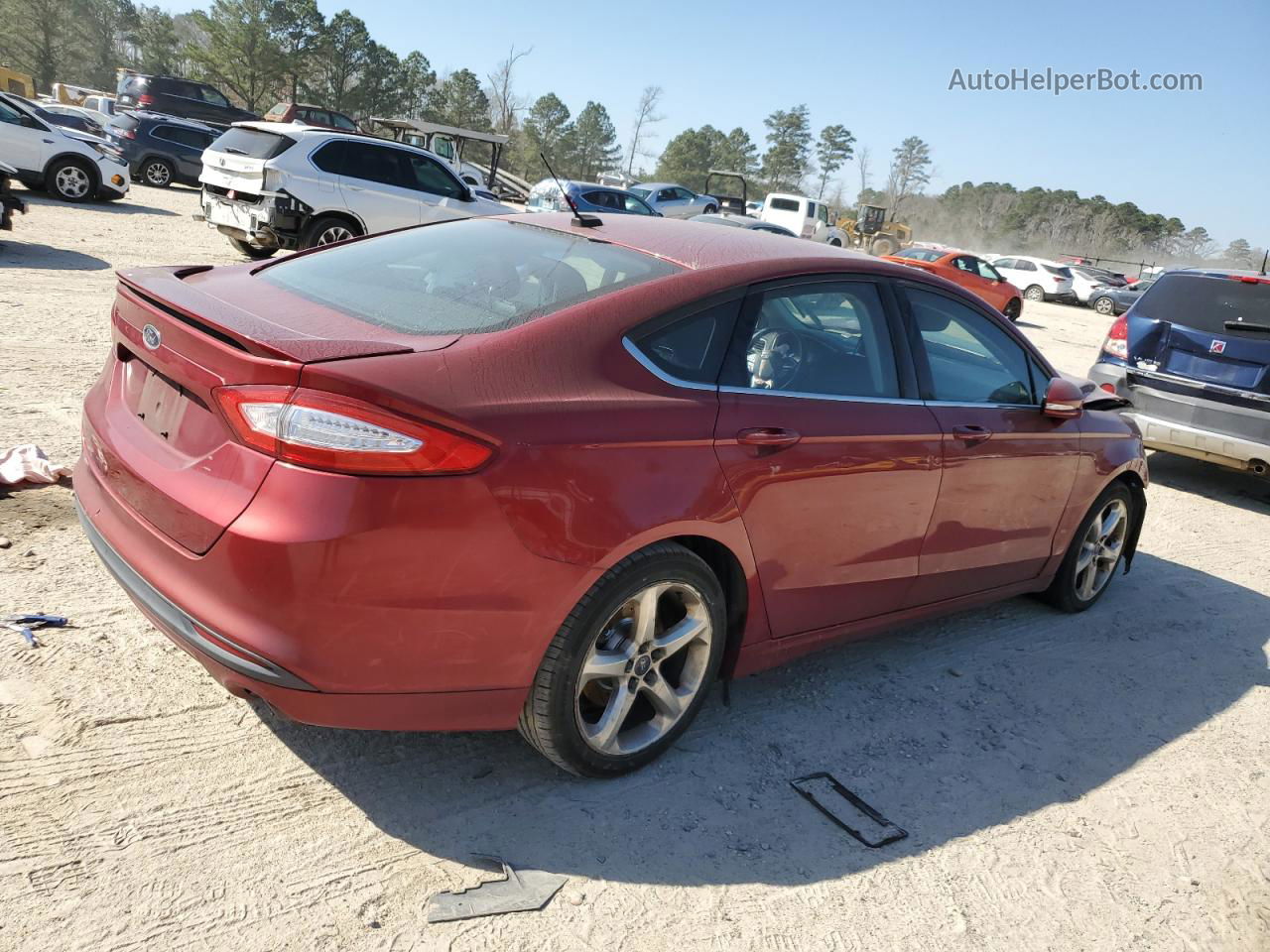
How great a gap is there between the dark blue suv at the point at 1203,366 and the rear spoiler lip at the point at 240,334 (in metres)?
6.85

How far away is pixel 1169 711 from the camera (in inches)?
161

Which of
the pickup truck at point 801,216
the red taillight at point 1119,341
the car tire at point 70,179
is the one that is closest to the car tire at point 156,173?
the car tire at point 70,179

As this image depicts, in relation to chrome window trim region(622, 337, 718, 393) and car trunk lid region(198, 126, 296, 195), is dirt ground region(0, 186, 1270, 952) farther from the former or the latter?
car trunk lid region(198, 126, 296, 195)

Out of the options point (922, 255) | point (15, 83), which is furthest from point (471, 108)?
point (922, 255)

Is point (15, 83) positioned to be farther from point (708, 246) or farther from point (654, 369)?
point (654, 369)

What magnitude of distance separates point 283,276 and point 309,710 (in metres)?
1.53

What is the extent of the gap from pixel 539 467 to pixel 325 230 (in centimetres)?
1071

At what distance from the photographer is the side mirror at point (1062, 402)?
4.20 metres

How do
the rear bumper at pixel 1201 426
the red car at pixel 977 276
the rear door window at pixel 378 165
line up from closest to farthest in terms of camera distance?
the rear bumper at pixel 1201 426 → the rear door window at pixel 378 165 → the red car at pixel 977 276

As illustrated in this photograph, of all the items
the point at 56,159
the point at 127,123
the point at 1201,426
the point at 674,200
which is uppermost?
the point at 674,200

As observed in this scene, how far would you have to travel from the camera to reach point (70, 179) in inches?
653

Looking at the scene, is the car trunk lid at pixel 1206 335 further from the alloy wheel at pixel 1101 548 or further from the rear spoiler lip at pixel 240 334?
the rear spoiler lip at pixel 240 334

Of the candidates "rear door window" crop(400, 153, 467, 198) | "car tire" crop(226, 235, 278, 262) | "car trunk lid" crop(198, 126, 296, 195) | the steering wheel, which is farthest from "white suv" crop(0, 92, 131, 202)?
the steering wheel

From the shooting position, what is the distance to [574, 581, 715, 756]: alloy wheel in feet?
9.16
